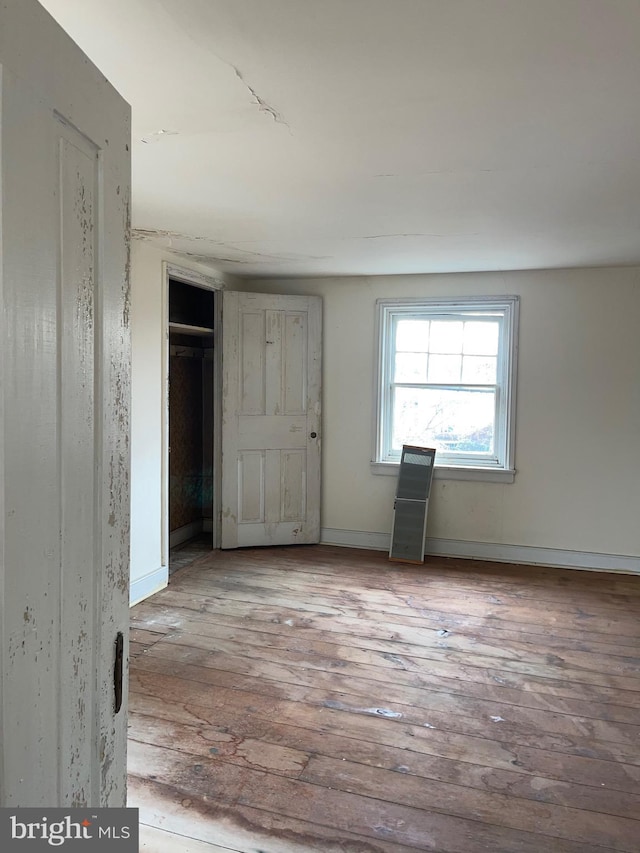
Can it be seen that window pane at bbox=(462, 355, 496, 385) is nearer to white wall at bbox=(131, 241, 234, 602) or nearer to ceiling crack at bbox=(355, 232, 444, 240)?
ceiling crack at bbox=(355, 232, 444, 240)

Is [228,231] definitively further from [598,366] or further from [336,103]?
[598,366]

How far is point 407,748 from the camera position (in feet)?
7.95

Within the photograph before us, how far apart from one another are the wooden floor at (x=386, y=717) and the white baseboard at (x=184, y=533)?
88 centimetres

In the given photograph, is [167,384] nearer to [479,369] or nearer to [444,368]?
[444,368]

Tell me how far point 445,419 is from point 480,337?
2.45 ft

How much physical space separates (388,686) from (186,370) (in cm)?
352

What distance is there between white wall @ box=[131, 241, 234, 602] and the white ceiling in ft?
1.59

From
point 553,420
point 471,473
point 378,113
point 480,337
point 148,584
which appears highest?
point 378,113

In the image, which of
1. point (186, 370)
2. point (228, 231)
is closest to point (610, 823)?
point (228, 231)

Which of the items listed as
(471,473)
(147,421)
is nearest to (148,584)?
(147,421)

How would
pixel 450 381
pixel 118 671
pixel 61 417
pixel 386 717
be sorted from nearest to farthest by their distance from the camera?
pixel 61 417, pixel 118 671, pixel 386 717, pixel 450 381

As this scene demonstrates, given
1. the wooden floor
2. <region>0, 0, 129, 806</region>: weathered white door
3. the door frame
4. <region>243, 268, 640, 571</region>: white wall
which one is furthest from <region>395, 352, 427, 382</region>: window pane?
<region>0, 0, 129, 806</region>: weathered white door

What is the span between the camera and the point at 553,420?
188 inches

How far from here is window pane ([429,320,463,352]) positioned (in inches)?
199
